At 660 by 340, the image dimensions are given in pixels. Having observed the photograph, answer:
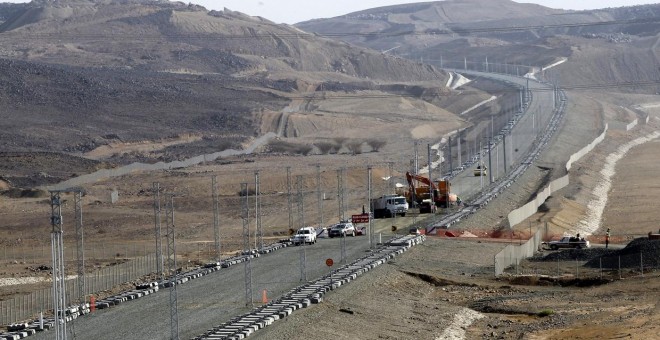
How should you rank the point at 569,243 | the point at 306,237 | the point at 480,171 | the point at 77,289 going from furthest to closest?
the point at 480,171, the point at 569,243, the point at 306,237, the point at 77,289

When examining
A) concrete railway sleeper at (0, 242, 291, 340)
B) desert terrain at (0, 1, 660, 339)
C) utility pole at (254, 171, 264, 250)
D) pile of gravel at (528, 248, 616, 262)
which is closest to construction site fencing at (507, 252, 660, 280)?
desert terrain at (0, 1, 660, 339)

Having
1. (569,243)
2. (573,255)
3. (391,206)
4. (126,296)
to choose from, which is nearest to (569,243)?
(569,243)

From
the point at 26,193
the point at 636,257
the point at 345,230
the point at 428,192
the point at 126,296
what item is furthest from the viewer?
the point at 26,193

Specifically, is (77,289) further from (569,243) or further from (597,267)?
(569,243)

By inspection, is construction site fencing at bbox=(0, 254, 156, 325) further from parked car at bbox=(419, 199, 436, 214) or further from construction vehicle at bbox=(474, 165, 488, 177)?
construction vehicle at bbox=(474, 165, 488, 177)

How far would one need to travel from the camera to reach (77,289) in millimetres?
57438

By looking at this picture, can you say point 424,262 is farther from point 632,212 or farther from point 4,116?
point 4,116

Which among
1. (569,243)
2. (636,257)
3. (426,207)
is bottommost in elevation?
(426,207)

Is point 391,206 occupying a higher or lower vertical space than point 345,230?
lower

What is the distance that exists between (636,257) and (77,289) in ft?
83.4

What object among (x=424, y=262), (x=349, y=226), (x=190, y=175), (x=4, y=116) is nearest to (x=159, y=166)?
(x=190, y=175)

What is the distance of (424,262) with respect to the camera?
67062 mm

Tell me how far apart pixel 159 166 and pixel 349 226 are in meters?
65.2

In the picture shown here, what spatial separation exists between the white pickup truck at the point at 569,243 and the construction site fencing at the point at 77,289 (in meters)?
21.8
